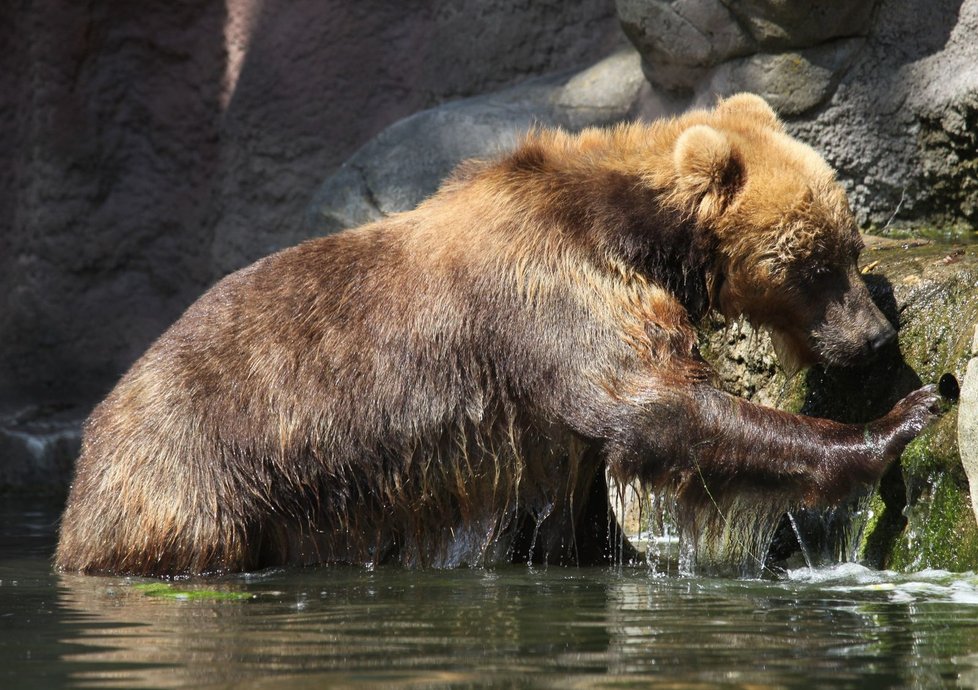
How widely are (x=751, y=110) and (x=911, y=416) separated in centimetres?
178

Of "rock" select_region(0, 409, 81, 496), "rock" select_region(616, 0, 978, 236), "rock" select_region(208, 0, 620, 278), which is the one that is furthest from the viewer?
"rock" select_region(208, 0, 620, 278)

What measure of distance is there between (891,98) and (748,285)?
10.0 feet

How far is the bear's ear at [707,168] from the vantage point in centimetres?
623

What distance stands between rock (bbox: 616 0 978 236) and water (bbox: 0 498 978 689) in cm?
333

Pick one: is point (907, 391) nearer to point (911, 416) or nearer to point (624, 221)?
point (911, 416)

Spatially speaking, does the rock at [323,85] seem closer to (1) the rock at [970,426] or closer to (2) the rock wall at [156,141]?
(2) the rock wall at [156,141]

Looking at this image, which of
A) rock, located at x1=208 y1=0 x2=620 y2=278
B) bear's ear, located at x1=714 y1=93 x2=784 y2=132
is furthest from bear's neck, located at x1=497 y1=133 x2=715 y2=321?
rock, located at x1=208 y1=0 x2=620 y2=278

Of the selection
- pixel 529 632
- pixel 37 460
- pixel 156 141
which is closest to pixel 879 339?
pixel 529 632

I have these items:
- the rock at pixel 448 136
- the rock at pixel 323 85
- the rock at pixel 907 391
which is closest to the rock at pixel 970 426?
the rock at pixel 907 391

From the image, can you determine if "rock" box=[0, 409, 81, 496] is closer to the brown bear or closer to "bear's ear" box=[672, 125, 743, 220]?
the brown bear

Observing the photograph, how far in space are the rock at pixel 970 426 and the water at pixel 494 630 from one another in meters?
0.43

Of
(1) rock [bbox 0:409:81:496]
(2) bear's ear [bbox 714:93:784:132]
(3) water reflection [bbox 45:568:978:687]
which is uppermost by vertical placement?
(2) bear's ear [bbox 714:93:784:132]

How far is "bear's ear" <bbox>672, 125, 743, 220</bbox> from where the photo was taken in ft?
20.4

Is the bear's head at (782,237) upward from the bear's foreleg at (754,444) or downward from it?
upward
